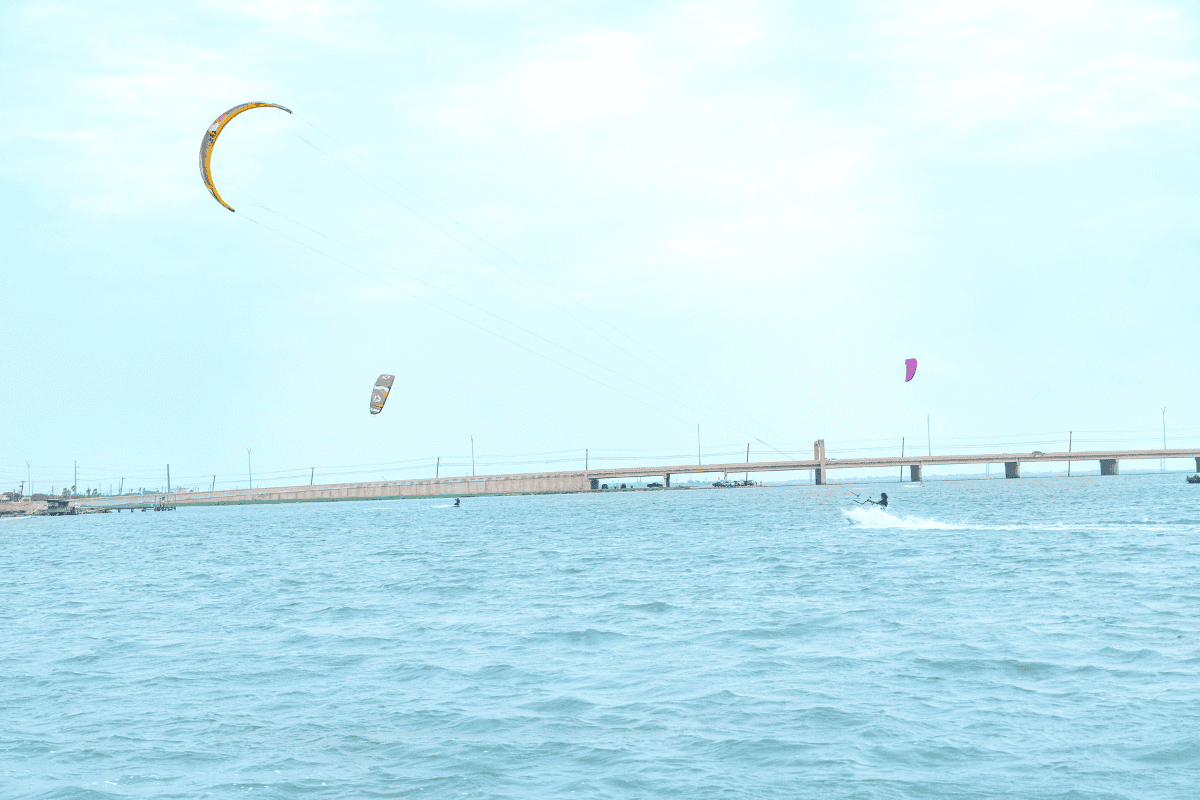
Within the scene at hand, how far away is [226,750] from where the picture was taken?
14.2m

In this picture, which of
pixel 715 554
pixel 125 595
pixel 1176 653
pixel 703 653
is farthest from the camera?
pixel 715 554

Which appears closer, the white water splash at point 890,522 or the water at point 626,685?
the water at point 626,685

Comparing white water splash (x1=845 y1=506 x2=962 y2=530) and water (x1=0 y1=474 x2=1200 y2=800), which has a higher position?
water (x1=0 y1=474 x2=1200 y2=800)

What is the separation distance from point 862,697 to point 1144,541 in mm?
34739

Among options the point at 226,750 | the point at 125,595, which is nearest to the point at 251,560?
the point at 125,595

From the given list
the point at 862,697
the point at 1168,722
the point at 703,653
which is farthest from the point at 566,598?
the point at 1168,722

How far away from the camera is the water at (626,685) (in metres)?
12.6

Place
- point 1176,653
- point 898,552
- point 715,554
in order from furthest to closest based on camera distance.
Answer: point 715,554 → point 898,552 → point 1176,653

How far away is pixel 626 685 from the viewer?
57.0ft

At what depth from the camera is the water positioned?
12.6 m

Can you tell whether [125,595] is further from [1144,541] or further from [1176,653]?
[1144,541]

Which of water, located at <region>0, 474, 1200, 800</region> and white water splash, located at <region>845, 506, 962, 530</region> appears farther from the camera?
white water splash, located at <region>845, 506, 962, 530</region>

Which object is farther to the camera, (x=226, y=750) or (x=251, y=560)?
(x=251, y=560)

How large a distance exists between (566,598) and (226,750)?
1601 centimetres
